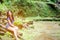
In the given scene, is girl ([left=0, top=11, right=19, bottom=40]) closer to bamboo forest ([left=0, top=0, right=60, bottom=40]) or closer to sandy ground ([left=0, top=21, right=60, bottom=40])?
bamboo forest ([left=0, top=0, right=60, bottom=40])

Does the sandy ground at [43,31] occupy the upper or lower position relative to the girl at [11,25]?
lower

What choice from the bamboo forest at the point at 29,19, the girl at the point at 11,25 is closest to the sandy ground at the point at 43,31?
the bamboo forest at the point at 29,19

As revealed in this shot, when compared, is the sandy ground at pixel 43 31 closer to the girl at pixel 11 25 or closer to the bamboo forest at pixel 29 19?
the bamboo forest at pixel 29 19

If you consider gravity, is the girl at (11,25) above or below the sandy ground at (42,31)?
above

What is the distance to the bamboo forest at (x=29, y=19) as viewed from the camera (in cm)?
377

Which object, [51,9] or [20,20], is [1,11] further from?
[51,9]

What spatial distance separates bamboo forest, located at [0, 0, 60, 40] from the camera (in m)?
3.77

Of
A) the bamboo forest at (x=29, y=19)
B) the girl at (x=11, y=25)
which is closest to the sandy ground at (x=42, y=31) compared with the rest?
the bamboo forest at (x=29, y=19)

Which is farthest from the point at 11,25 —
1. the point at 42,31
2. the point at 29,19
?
the point at 42,31

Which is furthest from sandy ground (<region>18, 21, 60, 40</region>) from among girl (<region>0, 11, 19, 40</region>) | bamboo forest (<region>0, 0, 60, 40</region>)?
girl (<region>0, 11, 19, 40</region>)

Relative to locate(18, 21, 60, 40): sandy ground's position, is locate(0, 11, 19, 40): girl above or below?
above

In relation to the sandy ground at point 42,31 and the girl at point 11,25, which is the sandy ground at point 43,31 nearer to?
the sandy ground at point 42,31

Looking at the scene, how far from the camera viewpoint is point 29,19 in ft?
12.8

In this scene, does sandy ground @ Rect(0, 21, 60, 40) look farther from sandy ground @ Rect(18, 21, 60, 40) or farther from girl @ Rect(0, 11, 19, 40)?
girl @ Rect(0, 11, 19, 40)
